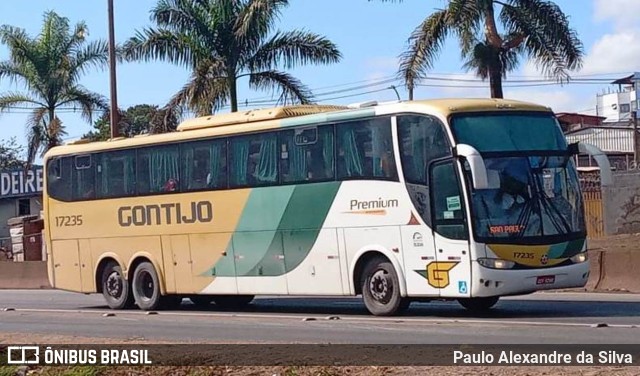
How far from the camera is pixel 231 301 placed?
23297mm

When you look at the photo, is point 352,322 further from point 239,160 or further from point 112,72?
point 112,72

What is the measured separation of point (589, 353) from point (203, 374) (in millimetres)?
3954

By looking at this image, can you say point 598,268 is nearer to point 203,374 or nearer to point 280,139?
point 280,139

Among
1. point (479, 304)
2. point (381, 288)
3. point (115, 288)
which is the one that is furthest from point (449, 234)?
point (115, 288)

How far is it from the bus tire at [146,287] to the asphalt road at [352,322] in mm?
362

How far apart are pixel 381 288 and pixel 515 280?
2.36 metres

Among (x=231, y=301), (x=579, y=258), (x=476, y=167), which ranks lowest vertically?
(x=231, y=301)

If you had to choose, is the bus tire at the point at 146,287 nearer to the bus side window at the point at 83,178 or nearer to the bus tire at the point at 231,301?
the bus tire at the point at 231,301

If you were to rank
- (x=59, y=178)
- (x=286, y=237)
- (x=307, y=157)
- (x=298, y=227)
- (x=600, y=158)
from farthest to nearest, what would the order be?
(x=59, y=178) → (x=286, y=237) → (x=298, y=227) → (x=307, y=157) → (x=600, y=158)

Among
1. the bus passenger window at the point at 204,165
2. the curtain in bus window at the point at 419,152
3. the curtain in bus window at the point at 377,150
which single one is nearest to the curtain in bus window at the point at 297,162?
the curtain in bus window at the point at 377,150

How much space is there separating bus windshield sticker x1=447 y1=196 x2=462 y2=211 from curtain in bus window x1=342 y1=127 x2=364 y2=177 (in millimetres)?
1814

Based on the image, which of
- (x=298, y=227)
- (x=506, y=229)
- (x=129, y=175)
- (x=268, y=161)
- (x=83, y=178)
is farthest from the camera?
(x=83, y=178)

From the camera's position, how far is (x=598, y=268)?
2300 centimetres

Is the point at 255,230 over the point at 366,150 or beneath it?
beneath
